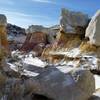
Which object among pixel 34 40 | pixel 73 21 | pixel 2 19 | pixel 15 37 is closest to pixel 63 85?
pixel 2 19

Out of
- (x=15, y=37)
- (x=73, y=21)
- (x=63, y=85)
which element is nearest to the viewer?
(x=63, y=85)

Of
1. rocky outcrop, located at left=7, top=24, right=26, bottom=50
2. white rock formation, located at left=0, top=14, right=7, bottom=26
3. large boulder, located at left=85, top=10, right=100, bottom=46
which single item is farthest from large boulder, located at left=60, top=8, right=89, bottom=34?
rocky outcrop, located at left=7, top=24, right=26, bottom=50

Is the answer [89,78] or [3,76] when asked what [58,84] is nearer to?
[89,78]

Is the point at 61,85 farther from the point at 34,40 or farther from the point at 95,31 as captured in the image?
the point at 34,40

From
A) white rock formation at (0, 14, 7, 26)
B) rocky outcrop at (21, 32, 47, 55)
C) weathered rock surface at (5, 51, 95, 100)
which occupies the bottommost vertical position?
rocky outcrop at (21, 32, 47, 55)

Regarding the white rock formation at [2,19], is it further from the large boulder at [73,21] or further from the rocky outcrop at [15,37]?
the rocky outcrop at [15,37]

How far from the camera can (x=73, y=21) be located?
21.0 metres

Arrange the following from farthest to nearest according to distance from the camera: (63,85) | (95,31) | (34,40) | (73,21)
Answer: (34,40) → (73,21) → (95,31) → (63,85)

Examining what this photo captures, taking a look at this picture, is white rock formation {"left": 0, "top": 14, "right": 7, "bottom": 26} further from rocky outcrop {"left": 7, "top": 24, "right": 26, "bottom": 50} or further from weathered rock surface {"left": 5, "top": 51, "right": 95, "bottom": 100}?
rocky outcrop {"left": 7, "top": 24, "right": 26, "bottom": 50}

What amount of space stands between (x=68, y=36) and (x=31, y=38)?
1701 cm

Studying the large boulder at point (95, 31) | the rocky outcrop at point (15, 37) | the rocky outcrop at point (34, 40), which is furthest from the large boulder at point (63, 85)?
the rocky outcrop at point (15, 37)

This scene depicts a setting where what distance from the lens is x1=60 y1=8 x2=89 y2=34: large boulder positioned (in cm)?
2078

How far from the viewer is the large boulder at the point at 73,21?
68.2 feet

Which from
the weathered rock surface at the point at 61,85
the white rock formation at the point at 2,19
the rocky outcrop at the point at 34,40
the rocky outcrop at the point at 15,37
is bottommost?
the rocky outcrop at the point at 15,37
